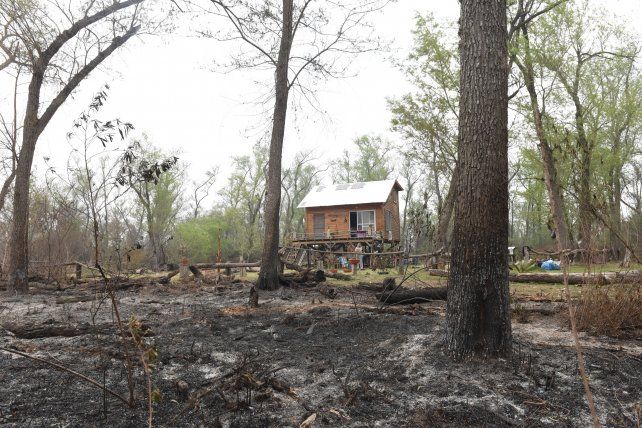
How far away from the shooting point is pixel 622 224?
5043 mm

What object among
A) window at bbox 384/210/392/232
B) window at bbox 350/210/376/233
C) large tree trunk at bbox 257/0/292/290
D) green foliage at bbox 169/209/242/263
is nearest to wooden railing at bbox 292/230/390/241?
window at bbox 384/210/392/232

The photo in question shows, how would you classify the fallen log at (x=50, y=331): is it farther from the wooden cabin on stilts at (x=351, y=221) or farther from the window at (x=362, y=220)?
the window at (x=362, y=220)

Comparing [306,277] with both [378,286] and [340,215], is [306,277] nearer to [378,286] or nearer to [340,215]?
[378,286]

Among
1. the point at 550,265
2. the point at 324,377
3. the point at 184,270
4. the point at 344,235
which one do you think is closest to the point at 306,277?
the point at 184,270

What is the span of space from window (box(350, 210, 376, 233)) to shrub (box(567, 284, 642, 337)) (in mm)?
25185

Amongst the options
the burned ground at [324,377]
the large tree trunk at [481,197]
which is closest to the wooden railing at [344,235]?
the burned ground at [324,377]

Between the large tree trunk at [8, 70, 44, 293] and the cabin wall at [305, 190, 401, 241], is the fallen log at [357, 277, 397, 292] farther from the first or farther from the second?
the cabin wall at [305, 190, 401, 241]

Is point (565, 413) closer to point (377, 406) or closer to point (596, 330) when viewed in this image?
point (377, 406)

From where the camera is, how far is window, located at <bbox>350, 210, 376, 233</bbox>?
30.8 metres

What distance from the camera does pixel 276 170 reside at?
11055 millimetres

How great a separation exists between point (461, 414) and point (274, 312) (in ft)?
15.2

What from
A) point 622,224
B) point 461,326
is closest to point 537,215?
point 622,224

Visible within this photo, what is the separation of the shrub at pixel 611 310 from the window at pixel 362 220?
2518 centimetres

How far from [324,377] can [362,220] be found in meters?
27.5
